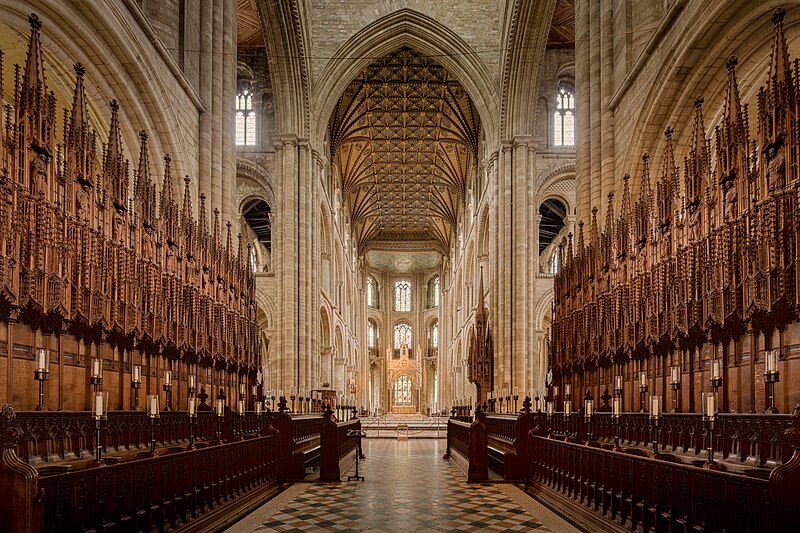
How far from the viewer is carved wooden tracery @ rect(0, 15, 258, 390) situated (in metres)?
7.14

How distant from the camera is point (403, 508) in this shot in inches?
338

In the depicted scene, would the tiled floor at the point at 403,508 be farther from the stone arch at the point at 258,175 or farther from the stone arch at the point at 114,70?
the stone arch at the point at 258,175

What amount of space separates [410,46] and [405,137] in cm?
926

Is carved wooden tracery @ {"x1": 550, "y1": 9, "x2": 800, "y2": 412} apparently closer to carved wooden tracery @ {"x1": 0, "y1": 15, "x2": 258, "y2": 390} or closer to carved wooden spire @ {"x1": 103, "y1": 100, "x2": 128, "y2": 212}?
carved wooden tracery @ {"x1": 0, "y1": 15, "x2": 258, "y2": 390}

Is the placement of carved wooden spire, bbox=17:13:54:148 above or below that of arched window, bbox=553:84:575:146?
below

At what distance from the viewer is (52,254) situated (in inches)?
299

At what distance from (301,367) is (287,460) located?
542 inches

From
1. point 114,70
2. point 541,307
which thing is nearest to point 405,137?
point 541,307

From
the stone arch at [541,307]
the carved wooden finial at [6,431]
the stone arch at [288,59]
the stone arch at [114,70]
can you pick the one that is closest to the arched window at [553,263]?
the stone arch at [541,307]

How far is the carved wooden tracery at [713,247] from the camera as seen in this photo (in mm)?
6785

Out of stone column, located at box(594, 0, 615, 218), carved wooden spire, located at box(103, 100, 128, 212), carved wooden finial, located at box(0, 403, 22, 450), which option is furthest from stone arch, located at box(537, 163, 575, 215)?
carved wooden finial, located at box(0, 403, 22, 450)

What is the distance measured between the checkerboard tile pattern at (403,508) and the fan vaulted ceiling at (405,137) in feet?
70.6

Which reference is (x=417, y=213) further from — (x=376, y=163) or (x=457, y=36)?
(x=457, y=36)

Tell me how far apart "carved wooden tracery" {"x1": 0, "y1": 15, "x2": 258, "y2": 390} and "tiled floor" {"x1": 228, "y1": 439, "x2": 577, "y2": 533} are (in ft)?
9.98
